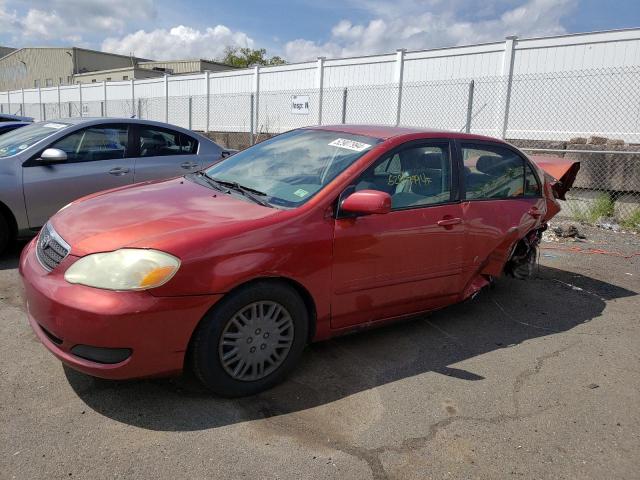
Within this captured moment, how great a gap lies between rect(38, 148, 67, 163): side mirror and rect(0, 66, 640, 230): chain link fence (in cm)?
710

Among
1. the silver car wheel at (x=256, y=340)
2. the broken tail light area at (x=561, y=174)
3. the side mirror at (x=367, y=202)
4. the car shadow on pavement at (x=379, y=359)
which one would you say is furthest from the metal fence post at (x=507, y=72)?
the silver car wheel at (x=256, y=340)

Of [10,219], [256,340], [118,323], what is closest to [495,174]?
[256,340]

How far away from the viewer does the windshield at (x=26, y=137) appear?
562cm

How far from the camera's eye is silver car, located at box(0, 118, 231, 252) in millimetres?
5379

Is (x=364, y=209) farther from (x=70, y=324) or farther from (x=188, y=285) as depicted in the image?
(x=70, y=324)

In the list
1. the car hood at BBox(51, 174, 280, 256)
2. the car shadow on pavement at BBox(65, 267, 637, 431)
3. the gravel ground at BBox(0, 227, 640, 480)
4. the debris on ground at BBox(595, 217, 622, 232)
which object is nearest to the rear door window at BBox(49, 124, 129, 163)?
the gravel ground at BBox(0, 227, 640, 480)

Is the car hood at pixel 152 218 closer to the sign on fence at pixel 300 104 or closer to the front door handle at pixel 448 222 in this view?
the front door handle at pixel 448 222

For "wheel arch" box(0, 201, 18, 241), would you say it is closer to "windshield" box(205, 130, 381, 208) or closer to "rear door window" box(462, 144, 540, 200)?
"windshield" box(205, 130, 381, 208)

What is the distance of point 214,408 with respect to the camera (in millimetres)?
2941

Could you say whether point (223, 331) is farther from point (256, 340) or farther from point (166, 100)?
point (166, 100)

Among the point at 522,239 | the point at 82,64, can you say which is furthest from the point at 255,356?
the point at 82,64

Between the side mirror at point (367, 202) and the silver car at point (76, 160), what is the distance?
12.0 ft

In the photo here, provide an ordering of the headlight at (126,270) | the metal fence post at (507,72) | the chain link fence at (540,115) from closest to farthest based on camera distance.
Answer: the headlight at (126,270) → the chain link fence at (540,115) → the metal fence post at (507,72)

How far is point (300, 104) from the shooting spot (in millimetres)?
14938
